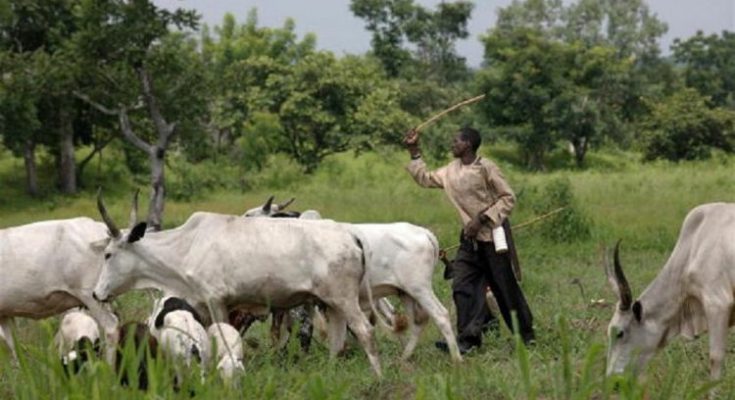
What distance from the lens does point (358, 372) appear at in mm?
6613

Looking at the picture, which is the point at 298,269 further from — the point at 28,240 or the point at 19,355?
the point at 19,355

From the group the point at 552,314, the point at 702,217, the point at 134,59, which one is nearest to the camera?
the point at 702,217

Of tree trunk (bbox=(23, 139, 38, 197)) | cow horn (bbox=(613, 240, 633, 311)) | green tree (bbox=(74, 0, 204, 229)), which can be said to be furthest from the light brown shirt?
tree trunk (bbox=(23, 139, 38, 197))

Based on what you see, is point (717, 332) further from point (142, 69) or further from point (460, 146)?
point (142, 69)

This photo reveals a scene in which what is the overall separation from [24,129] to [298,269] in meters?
18.2

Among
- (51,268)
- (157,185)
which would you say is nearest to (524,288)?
(51,268)

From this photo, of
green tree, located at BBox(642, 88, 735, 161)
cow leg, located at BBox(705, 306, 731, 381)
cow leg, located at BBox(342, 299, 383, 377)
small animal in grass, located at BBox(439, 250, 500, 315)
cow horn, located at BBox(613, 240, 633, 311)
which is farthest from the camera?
green tree, located at BBox(642, 88, 735, 161)

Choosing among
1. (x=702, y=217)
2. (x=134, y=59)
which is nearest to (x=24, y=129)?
(x=134, y=59)

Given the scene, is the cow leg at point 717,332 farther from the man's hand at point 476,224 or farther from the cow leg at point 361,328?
the man's hand at point 476,224

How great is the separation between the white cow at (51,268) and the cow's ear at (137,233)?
29 centimetres

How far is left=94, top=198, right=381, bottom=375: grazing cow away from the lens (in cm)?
686

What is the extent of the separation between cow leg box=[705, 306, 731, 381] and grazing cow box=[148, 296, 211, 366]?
268 cm

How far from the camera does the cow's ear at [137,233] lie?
22.9 feet

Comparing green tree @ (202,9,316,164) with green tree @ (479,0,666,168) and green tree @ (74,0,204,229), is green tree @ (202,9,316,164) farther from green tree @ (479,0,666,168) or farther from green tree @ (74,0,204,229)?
green tree @ (479,0,666,168)
